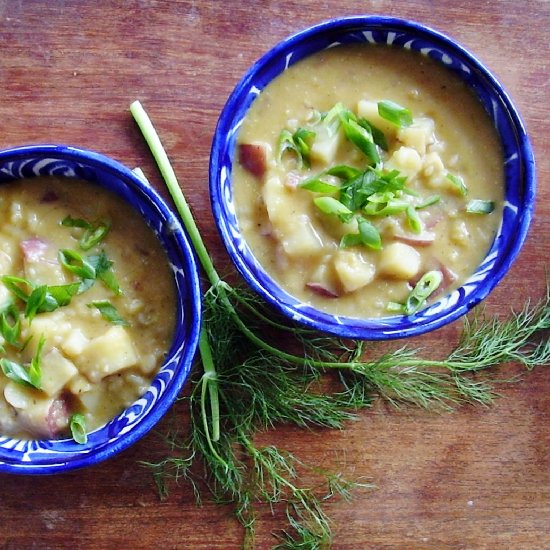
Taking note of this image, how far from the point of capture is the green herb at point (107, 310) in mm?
2338

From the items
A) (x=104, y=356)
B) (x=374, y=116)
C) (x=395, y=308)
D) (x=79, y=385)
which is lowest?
(x=79, y=385)

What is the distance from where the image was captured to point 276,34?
2678 millimetres

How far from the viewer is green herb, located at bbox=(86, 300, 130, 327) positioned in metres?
2.34

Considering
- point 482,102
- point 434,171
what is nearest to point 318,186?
point 434,171

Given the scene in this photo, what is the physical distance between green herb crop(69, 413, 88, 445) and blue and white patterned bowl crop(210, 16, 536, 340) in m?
0.66

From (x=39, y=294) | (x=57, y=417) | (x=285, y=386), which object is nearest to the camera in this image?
(x=39, y=294)

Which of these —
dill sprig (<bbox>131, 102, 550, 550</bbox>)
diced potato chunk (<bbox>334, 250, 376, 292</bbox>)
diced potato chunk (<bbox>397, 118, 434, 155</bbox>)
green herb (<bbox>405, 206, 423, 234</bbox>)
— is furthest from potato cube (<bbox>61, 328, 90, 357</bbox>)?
diced potato chunk (<bbox>397, 118, 434, 155</bbox>)

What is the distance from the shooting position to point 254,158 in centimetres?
243

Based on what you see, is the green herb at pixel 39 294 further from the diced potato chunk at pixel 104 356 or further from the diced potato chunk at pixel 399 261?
the diced potato chunk at pixel 399 261

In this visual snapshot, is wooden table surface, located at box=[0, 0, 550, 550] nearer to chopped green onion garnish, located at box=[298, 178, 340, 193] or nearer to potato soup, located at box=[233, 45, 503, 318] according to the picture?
potato soup, located at box=[233, 45, 503, 318]

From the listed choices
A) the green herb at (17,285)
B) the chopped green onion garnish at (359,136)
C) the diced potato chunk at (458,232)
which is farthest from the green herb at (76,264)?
the diced potato chunk at (458,232)

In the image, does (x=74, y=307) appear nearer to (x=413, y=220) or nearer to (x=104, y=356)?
(x=104, y=356)

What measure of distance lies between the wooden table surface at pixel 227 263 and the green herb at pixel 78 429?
0.35 meters

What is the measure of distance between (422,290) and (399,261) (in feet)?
0.40
